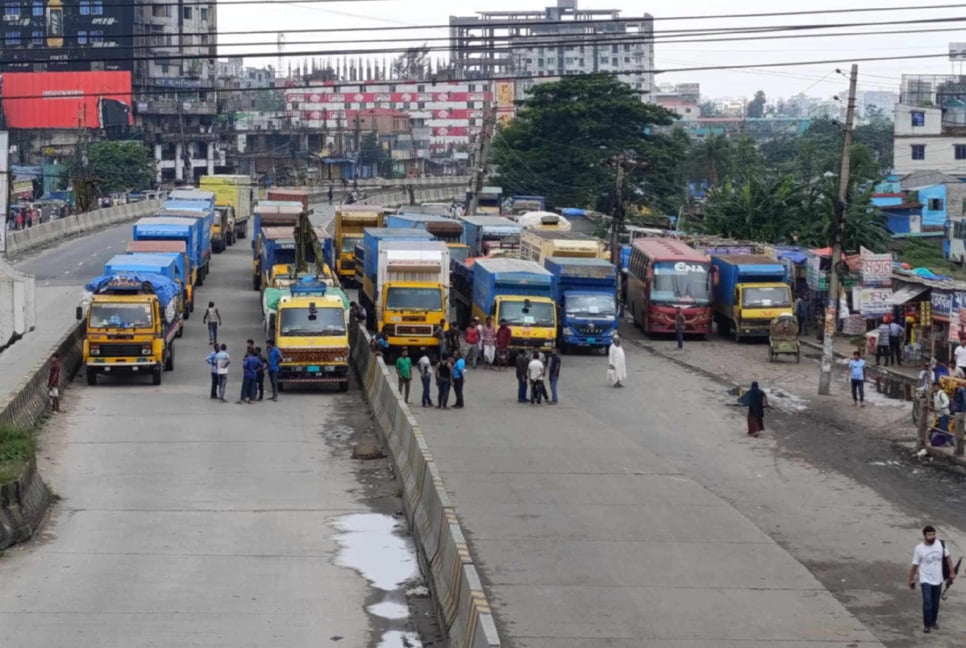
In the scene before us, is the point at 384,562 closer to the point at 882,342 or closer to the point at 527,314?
the point at 527,314

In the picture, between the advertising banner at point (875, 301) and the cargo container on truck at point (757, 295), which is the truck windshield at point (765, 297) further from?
the advertising banner at point (875, 301)

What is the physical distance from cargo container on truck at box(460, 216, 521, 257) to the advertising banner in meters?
16.4

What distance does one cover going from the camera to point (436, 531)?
21.5 meters

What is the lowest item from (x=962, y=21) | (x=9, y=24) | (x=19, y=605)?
(x=19, y=605)

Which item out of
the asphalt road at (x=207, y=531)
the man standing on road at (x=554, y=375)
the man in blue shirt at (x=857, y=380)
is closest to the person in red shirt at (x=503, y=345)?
the asphalt road at (x=207, y=531)

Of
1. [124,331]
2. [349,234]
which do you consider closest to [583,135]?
[349,234]

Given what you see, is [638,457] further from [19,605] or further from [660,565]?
[19,605]

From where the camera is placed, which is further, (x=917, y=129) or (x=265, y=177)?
(x=265, y=177)

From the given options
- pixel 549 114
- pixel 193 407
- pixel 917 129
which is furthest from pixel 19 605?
pixel 917 129

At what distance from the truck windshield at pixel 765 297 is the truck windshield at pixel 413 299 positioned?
10918 mm

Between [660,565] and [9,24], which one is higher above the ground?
[9,24]

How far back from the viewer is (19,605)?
795 inches

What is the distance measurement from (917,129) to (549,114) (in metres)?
26.0

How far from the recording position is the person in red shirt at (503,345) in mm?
41209
